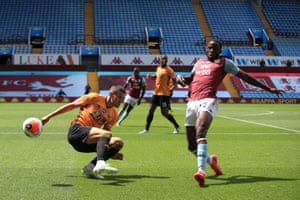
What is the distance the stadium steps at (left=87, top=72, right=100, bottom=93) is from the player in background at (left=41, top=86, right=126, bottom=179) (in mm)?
32753

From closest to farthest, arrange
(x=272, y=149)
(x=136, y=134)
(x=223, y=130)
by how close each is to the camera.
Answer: (x=272, y=149)
(x=136, y=134)
(x=223, y=130)

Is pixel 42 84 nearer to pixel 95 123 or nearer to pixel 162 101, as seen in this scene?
pixel 162 101

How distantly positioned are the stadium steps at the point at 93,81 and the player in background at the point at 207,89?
3264 cm

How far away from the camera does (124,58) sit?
4616cm

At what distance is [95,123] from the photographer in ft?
25.0

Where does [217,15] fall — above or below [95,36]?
above

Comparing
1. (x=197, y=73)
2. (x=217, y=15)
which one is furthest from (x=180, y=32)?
(x=197, y=73)

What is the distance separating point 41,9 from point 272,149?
152 feet

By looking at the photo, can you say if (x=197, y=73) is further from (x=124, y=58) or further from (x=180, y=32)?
(x=180, y=32)

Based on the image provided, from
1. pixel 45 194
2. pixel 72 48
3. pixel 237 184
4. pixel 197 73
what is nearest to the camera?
pixel 45 194

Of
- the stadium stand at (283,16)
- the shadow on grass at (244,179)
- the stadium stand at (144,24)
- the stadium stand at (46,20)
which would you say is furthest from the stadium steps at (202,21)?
the shadow on grass at (244,179)

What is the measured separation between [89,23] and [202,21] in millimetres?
11983

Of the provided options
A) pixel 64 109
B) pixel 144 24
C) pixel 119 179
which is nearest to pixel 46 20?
pixel 144 24

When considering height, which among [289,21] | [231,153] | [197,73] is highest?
[289,21]
